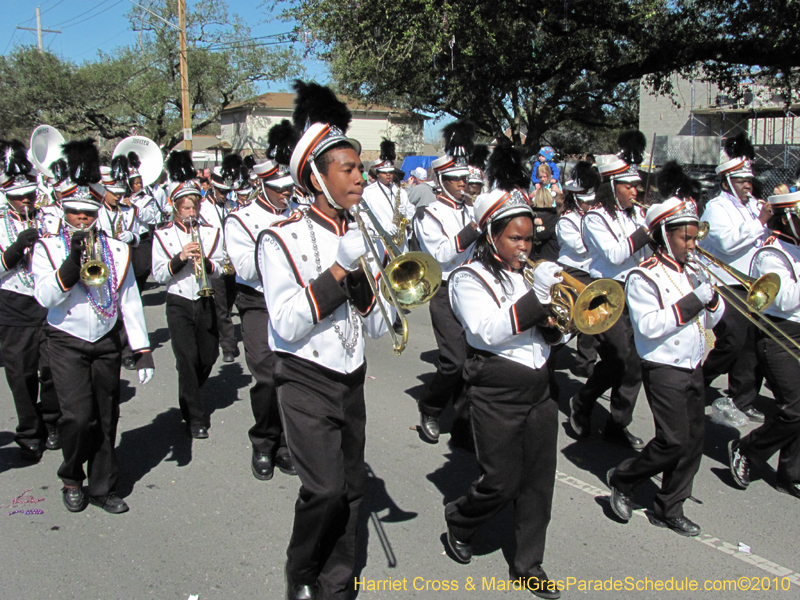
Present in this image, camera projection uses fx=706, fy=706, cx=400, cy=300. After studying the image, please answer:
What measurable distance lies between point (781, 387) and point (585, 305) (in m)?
2.21

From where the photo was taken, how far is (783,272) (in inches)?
184

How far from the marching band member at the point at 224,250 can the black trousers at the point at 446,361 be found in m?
1.80

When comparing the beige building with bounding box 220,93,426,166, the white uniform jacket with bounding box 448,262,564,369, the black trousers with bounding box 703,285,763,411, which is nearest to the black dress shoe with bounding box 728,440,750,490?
the black trousers with bounding box 703,285,763,411

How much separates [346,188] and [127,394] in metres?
4.68

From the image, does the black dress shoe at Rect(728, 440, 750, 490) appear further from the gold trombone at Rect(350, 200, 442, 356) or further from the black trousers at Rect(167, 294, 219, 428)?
the black trousers at Rect(167, 294, 219, 428)

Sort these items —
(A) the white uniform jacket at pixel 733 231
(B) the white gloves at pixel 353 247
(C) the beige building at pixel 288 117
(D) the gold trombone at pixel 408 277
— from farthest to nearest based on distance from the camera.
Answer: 1. (C) the beige building at pixel 288 117
2. (A) the white uniform jacket at pixel 733 231
3. (D) the gold trombone at pixel 408 277
4. (B) the white gloves at pixel 353 247

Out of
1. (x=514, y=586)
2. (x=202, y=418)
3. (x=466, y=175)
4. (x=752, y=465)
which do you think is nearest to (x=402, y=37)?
(x=466, y=175)

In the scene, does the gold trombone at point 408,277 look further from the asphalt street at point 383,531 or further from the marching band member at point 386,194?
the marching band member at point 386,194

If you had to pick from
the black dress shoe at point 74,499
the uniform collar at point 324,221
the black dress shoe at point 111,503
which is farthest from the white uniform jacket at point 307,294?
the black dress shoe at point 74,499

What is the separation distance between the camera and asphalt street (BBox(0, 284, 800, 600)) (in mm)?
3613

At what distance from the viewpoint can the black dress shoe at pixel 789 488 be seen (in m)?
4.61

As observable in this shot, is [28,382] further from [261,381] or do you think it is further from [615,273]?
[615,273]

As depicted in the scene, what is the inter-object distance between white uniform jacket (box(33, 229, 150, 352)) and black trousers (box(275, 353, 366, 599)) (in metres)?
1.69

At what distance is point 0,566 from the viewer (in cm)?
381
